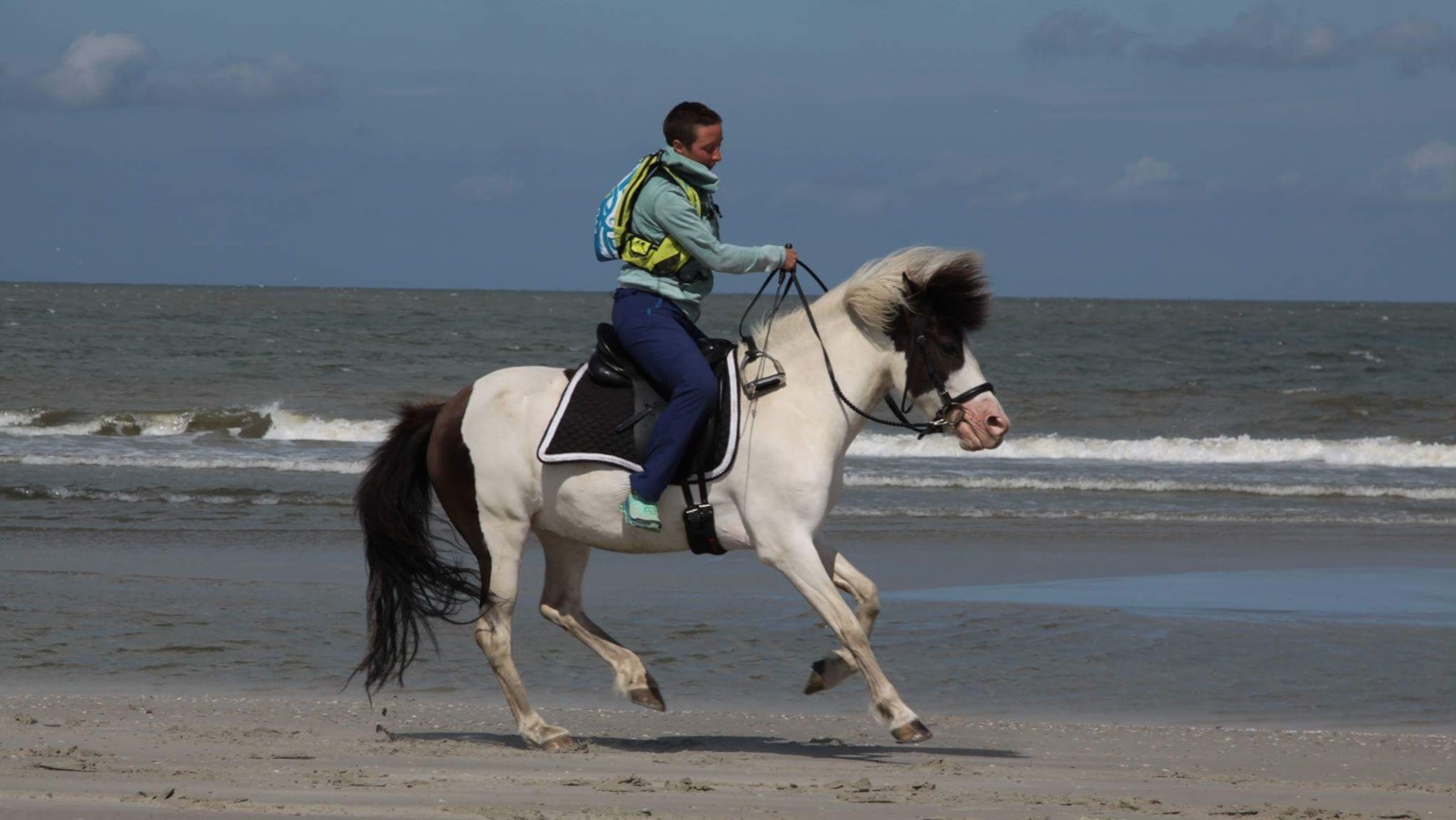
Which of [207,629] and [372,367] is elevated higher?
[207,629]

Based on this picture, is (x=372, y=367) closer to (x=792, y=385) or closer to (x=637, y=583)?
(x=637, y=583)

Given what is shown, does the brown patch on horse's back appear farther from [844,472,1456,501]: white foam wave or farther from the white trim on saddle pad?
[844,472,1456,501]: white foam wave

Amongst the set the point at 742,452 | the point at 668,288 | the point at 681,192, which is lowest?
the point at 742,452

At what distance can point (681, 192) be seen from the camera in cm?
562

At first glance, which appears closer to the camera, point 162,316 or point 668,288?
point 668,288

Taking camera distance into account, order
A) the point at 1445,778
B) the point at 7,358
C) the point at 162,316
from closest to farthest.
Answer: the point at 1445,778 → the point at 7,358 → the point at 162,316

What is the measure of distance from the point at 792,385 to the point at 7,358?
32.0m

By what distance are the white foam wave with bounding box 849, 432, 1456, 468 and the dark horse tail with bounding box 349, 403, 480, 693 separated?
14.8 meters

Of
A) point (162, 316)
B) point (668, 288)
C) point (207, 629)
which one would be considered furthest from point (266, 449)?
point (162, 316)

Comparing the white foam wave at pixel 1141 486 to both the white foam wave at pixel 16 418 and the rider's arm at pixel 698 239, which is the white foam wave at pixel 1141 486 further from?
the white foam wave at pixel 16 418

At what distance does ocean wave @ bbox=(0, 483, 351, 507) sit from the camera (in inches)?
577

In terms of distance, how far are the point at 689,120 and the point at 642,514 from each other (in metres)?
1.45

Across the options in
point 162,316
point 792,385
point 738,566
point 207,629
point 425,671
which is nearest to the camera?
point 792,385

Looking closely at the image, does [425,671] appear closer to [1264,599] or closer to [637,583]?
[637,583]
